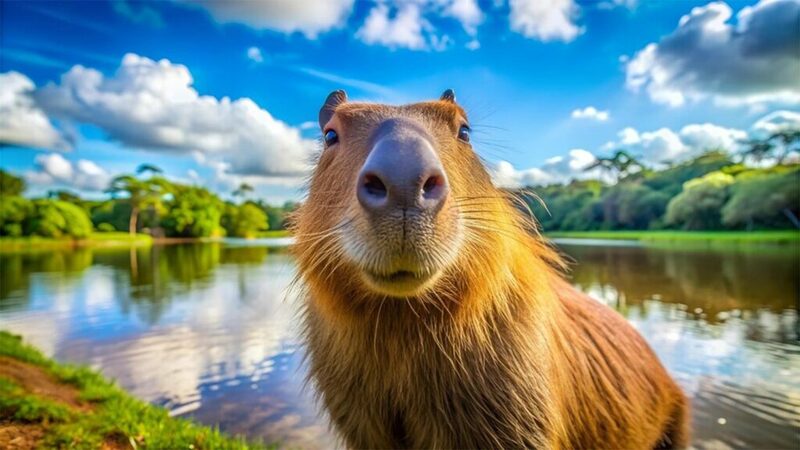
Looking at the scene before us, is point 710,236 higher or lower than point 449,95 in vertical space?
lower

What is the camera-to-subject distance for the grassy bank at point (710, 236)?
1783 cm

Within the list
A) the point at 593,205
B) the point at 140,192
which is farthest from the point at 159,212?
the point at 593,205

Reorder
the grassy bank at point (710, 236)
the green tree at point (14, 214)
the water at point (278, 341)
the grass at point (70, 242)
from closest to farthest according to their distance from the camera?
the water at point (278, 341) → the grassy bank at point (710, 236) → the green tree at point (14, 214) → the grass at point (70, 242)

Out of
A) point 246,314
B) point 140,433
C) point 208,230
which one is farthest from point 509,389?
point 208,230

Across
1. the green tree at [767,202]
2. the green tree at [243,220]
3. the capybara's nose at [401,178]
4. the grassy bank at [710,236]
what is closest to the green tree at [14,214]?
the green tree at [243,220]

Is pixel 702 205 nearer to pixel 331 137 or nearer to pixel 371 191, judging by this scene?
pixel 331 137

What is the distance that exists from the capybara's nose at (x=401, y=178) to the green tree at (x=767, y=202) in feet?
63.6

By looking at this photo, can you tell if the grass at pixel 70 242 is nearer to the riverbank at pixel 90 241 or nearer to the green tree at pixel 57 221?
the riverbank at pixel 90 241

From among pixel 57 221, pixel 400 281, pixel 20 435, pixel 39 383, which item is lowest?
pixel 39 383

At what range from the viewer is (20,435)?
10.6 feet

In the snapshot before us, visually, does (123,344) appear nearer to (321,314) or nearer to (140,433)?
(140,433)

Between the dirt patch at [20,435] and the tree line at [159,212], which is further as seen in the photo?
the tree line at [159,212]

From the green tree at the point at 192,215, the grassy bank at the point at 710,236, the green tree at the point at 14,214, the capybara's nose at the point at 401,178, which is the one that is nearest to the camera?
the capybara's nose at the point at 401,178

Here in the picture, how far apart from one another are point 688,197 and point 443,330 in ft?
98.1
